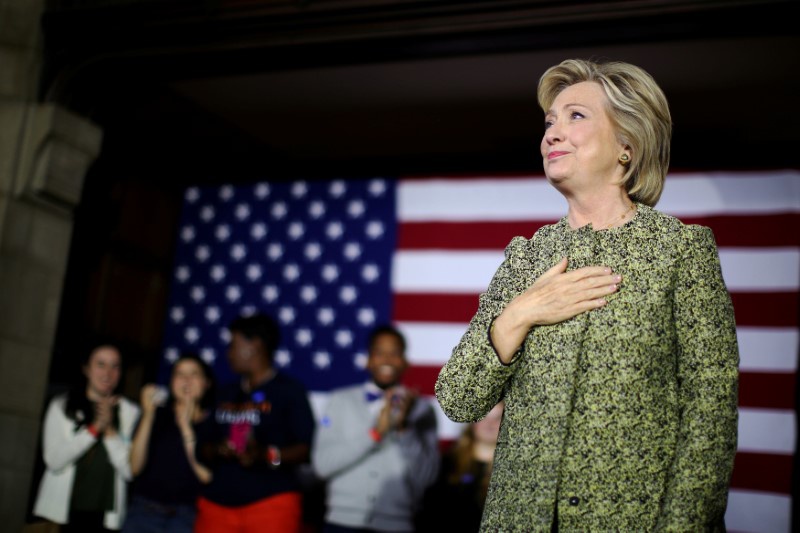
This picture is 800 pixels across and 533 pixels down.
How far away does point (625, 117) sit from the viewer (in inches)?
65.9

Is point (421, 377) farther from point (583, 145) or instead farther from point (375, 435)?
point (583, 145)

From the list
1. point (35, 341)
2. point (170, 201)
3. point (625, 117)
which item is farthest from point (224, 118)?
point (625, 117)

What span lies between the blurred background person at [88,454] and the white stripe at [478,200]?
8.32 ft

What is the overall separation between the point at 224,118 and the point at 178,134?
54 cm

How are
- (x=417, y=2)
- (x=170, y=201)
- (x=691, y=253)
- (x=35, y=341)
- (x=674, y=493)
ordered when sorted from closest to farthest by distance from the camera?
(x=674, y=493) → (x=691, y=253) → (x=417, y=2) → (x=35, y=341) → (x=170, y=201)

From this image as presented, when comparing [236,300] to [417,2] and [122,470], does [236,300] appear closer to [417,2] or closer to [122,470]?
[122,470]

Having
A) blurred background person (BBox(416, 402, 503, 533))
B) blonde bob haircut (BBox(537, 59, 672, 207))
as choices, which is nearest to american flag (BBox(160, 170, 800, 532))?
blurred background person (BBox(416, 402, 503, 533))

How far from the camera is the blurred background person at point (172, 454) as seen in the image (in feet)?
15.0

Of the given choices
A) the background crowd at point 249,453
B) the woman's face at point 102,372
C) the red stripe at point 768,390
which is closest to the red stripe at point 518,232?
the red stripe at point 768,390

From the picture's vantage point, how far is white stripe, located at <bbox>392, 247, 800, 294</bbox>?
572 cm

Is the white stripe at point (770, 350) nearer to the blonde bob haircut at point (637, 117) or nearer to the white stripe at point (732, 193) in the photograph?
the white stripe at point (732, 193)

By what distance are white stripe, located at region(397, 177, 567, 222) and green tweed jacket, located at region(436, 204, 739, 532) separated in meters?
4.73

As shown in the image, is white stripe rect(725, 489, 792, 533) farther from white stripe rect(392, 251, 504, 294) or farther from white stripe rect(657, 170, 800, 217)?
white stripe rect(392, 251, 504, 294)

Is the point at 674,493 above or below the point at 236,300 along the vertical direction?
below
